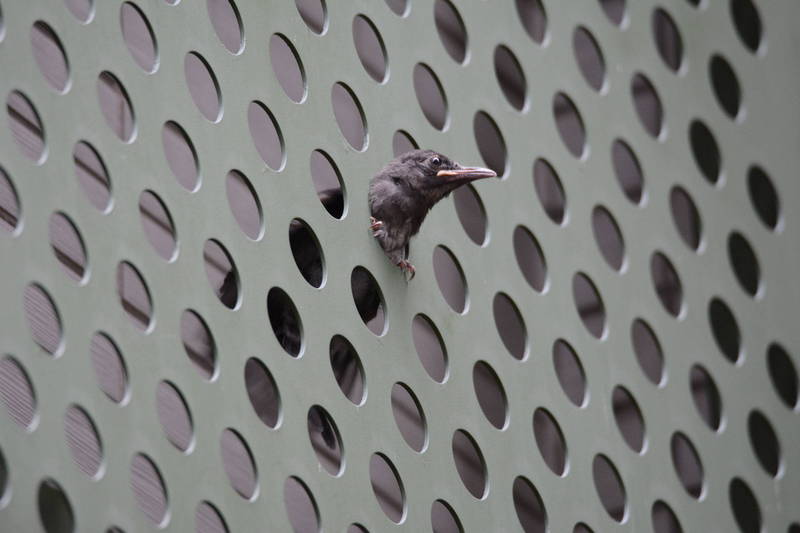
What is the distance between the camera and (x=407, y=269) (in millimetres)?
5039

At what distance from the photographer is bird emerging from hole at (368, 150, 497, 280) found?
5.04 meters

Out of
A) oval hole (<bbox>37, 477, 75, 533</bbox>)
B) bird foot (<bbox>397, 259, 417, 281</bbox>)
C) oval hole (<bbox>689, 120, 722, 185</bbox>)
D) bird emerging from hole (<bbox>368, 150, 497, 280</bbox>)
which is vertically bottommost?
oval hole (<bbox>37, 477, 75, 533</bbox>)

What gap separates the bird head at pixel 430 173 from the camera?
512 centimetres

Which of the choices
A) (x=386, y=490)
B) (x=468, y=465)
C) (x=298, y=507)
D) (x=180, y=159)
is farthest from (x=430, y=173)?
(x=468, y=465)

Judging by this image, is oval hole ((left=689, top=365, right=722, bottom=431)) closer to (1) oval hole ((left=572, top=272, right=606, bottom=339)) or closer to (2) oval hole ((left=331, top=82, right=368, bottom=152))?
(1) oval hole ((left=572, top=272, right=606, bottom=339))

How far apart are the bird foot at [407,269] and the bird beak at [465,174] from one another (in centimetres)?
35

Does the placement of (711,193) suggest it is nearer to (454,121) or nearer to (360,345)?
(454,121)

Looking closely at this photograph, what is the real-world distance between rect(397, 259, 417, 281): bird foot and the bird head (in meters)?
0.24

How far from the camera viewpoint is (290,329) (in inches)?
194

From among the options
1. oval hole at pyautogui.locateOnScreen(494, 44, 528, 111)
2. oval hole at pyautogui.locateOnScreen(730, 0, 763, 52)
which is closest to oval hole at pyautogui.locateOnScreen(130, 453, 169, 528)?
oval hole at pyautogui.locateOnScreen(730, 0, 763, 52)

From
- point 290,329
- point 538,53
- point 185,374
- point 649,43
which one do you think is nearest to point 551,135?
point 538,53

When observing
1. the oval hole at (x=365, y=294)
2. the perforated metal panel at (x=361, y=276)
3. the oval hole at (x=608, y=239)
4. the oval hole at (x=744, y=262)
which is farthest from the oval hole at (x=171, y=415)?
the oval hole at (x=744, y=262)

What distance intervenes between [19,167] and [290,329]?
1.23 metres

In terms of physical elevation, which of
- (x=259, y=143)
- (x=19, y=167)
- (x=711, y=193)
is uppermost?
(x=259, y=143)
